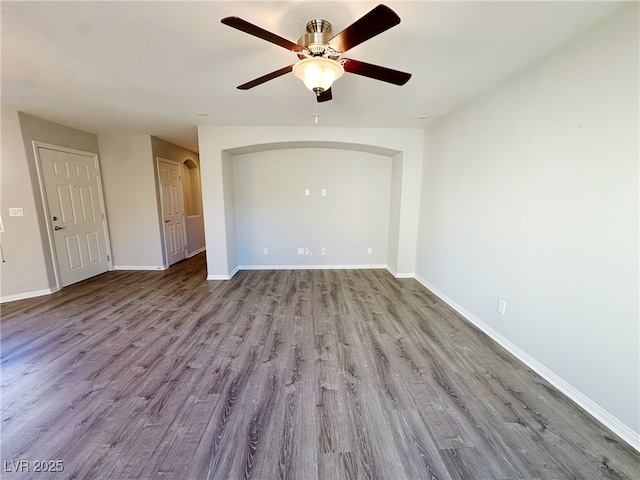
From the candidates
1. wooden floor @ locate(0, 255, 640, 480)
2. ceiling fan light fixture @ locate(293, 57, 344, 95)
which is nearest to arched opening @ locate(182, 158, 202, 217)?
wooden floor @ locate(0, 255, 640, 480)

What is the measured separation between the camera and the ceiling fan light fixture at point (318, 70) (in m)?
1.53

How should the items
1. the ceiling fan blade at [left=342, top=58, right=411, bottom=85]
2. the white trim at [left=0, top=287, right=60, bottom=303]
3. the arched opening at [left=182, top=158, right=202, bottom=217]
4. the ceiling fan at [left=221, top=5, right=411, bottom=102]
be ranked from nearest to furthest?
the ceiling fan at [left=221, top=5, right=411, bottom=102] < the ceiling fan blade at [left=342, top=58, right=411, bottom=85] < the white trim at [left=0, top=287, right=60, bottom=303] < the arched opening at [left=182, top=158, right=202, bottom=217]

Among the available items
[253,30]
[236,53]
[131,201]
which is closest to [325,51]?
[253,30]

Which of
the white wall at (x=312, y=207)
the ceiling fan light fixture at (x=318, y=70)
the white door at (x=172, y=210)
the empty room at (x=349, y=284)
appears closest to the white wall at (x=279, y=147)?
the empty room at (x=349, y=284)

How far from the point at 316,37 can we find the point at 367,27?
0.42m

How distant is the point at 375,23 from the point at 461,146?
7.76ft

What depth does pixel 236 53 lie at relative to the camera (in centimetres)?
193

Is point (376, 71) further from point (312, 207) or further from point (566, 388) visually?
point (312, 207)

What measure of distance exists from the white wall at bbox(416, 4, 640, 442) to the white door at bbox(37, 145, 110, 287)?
579 centimetres

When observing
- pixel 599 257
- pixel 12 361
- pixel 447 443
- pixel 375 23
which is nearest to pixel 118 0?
pixel 375 23

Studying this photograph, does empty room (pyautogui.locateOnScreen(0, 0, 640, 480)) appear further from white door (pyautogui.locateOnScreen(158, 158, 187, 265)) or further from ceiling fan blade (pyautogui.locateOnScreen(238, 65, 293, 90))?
white door (pyautogui.locateOnScreen(158, 158, 187, 265))

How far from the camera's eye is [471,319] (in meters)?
2.88

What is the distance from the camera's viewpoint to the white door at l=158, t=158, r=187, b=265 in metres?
4.94

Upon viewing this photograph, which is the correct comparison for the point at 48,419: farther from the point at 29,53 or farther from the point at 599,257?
the point at 599,257
